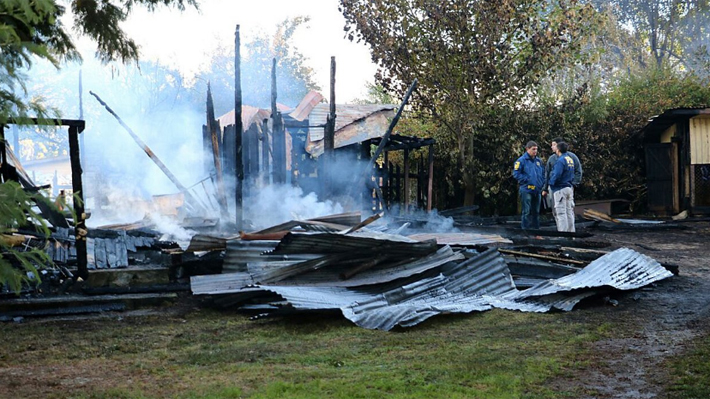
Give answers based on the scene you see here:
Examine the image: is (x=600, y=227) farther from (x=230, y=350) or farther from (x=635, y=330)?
(x=230, y=350)

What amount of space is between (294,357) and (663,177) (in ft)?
59.3

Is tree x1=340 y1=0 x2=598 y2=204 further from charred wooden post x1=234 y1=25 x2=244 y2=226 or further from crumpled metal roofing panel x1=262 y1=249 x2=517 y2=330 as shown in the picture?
crumpled metal roofing panel x1=262 y1=249 x2=517 y2=330

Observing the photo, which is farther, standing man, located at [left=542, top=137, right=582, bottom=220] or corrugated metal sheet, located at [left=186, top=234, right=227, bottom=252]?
standing man, located at [left=542, top=137, right=582, bottom=220]

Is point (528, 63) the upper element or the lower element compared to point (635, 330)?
upper

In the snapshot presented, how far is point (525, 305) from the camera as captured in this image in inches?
299

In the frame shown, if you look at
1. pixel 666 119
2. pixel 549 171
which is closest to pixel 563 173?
pixel 549 171

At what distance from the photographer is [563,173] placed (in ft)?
42.3

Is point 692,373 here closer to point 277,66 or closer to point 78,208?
point 78,208

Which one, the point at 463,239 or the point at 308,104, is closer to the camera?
the point at 463,239

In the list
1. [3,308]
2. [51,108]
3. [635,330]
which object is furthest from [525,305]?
[3,308]

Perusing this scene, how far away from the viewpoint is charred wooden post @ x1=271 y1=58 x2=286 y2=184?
15.7 meters

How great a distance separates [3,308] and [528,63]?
15.9 m

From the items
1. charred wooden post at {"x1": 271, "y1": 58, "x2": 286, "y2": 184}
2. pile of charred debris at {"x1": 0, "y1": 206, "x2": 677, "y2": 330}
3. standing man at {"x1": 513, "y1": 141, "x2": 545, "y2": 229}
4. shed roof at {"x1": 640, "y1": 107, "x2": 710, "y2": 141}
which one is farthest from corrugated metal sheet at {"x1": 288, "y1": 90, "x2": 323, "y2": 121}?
pile of charred debris at {"x1": 0, "y1": 206, "x2": 677, "y2": 330}

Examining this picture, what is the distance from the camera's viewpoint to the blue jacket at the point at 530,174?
1342 cm
